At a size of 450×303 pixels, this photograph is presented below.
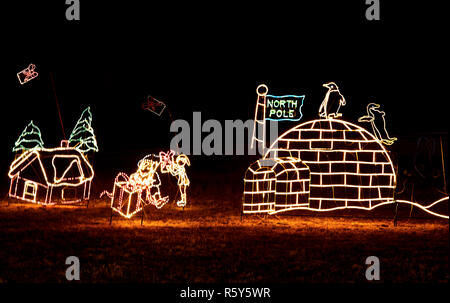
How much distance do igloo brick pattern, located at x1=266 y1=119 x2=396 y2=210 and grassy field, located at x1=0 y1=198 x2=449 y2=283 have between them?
84 centimetres

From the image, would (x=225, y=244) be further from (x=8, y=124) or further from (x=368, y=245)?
(x=8, y=124)

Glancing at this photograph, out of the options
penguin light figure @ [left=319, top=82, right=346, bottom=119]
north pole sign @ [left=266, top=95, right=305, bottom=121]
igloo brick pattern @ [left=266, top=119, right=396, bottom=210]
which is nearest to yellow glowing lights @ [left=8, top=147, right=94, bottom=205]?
north pole sign @ [left=266, top=95, right=305, bottom=121]

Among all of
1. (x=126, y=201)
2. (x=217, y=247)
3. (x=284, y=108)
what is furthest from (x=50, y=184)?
(x=217, y=247)

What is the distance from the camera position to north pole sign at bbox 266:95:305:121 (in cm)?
1194

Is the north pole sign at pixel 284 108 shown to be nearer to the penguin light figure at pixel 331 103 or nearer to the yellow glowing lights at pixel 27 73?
the penguin light figure at pixel 331 103

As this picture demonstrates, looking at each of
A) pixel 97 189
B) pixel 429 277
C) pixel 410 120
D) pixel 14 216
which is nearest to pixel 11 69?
pixel 97 189

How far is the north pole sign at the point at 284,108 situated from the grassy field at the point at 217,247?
2.00 metres

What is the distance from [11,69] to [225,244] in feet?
62.5

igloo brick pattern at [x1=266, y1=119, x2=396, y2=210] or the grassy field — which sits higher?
igloo brick pattern at [x1=266, y1=119, x2=396, y2=210]

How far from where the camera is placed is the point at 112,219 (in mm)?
11750

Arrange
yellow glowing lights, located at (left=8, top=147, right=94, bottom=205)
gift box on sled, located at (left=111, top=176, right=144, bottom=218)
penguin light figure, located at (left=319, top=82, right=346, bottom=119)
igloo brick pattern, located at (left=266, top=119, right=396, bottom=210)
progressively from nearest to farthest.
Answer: gift box on sled, located at (left=111, top=176, right=144, bottom=218) → igloo brick pattern, located at (left=266, top=119, right=396, bottom=210) → penguin light figure, located at (left=319, top=82, right=346, bottom=119) → yellow glowing lights, located at (left=8, top=147, right=94, bottom=205)

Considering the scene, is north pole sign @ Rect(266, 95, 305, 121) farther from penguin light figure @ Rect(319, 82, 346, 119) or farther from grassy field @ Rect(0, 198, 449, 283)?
grassy field @ Rect(0, 198, 449, 283)

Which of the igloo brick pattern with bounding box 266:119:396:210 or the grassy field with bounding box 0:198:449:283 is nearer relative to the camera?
the grassy field with bounding box 0:198:449:283

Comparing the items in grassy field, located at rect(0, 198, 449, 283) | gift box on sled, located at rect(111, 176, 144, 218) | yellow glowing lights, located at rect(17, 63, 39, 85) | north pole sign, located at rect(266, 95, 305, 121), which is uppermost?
yellow glowing lights, located at rect(17, 63, 39, 85)
